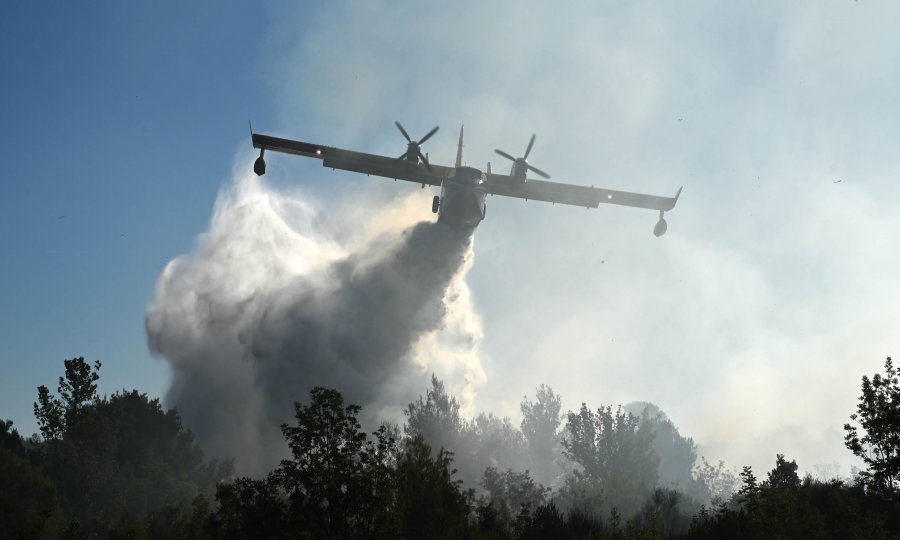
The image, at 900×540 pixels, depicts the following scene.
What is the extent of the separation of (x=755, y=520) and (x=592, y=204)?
2311cm

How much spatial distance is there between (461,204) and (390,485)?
21.6 metres

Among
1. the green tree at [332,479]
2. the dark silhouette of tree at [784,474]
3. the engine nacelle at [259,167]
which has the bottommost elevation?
the green tree at [332,479]

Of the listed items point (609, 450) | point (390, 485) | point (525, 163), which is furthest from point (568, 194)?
point (609, 450)

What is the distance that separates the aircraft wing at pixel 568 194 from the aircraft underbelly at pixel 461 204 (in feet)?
5.42

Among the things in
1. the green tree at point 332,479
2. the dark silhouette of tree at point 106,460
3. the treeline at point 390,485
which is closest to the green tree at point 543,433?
the treeline at point 390,485

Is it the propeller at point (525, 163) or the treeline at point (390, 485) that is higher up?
the propeller at point (525, 163)

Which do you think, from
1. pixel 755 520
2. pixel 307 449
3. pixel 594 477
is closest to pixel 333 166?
pixel 307 449

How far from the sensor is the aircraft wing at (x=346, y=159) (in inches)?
1437

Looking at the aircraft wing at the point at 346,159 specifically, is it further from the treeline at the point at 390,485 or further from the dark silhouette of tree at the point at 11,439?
the dark silhouette of tree at the point at 11,439

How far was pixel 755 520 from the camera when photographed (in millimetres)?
22078

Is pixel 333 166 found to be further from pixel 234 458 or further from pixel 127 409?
pixel 234 458

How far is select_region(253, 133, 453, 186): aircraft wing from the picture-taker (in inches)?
1437

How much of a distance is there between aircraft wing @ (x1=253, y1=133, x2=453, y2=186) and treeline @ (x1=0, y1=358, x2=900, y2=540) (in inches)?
628

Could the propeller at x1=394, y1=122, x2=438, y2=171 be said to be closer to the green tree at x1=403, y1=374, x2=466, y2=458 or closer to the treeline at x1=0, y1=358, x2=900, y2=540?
the treeline at x1=0, y1=358, x2=900, y2=540
